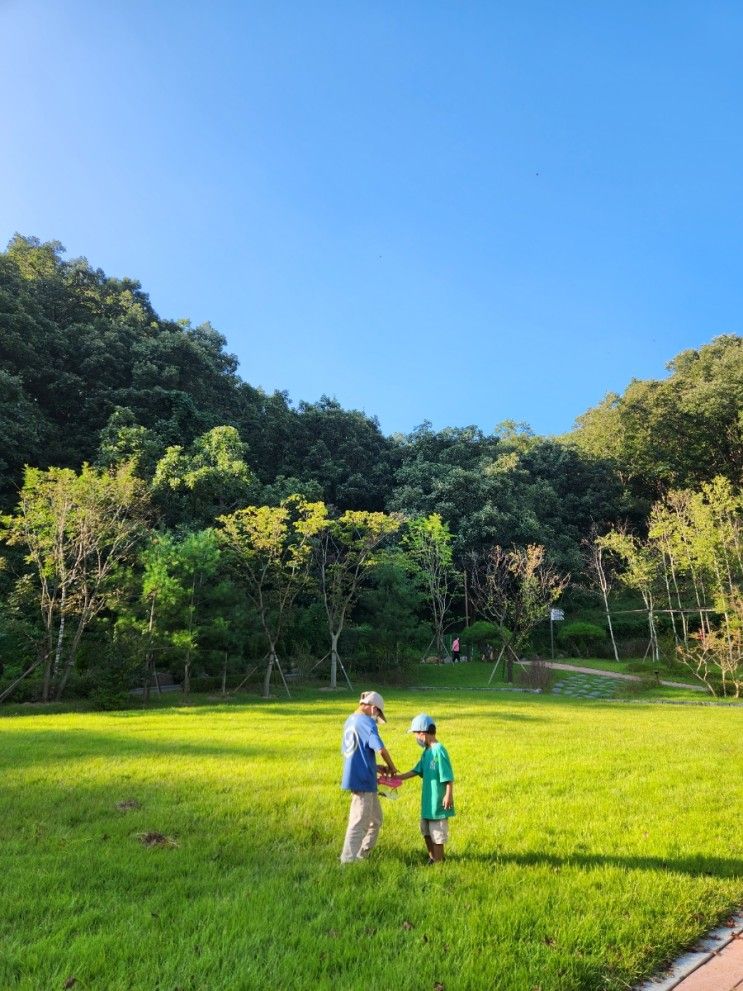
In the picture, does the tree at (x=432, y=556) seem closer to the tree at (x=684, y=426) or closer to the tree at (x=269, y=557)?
the tree at (x=269, y=557)

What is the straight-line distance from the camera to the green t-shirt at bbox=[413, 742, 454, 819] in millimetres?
4238

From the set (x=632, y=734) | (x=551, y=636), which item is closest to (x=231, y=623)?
(x=632, y=734)

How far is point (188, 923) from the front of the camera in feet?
10.9

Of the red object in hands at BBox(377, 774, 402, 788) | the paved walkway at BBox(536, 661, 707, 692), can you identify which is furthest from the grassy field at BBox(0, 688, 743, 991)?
the paved walkway at BBox(536, 661, 707, 692)

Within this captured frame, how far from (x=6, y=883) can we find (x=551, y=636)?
1202 inches

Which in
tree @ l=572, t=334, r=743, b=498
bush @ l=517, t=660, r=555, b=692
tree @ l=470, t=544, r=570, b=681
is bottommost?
bush @ l=517, t=660, r=555, b=692

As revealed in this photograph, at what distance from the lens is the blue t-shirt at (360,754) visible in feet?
13.9

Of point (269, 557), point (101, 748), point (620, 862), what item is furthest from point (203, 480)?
point (620, 862)

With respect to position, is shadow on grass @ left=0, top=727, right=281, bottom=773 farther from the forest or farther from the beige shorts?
the forest

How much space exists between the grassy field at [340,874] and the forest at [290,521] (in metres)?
10.2

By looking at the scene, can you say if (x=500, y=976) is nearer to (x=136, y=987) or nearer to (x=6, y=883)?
(x=136, y=987)

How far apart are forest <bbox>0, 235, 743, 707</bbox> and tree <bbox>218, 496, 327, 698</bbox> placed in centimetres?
10

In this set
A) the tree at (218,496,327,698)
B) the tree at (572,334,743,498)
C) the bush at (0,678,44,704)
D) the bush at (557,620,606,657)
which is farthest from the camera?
the tree at (572,334,743,498)

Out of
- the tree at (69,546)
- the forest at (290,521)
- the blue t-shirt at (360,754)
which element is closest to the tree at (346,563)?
the forest at (290,521)
